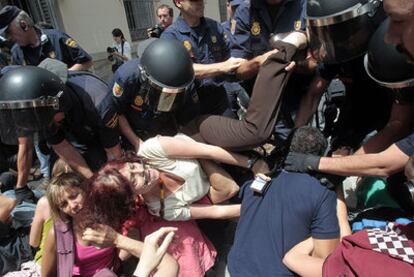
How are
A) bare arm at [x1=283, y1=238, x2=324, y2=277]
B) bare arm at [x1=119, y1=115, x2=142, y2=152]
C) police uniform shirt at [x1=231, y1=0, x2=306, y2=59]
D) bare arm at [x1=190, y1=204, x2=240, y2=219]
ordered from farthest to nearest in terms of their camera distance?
1. bare arm at [x1=119, y1=115, x2=142, y2=152]
2. police uniform shirt at [x1=231, y1=0, x2=306, y2=59]
3. bare arm at [x1=190, y1=204, x2=240, y2=219]
4. bare arm at [x1=283, y1=238, x2=324, y2=277]

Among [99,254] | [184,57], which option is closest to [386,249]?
[184,57]

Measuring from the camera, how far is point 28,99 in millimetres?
1802

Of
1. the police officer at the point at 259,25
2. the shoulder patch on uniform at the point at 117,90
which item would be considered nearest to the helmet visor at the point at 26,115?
the shoulder patch on uniform at the point at 117,90

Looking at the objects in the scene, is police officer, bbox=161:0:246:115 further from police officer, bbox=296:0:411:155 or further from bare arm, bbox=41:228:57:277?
bare arm, bbox=41:228:57:277

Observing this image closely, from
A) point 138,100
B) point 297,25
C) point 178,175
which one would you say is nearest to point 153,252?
point 178,175

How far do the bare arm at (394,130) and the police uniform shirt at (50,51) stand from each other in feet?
9.03

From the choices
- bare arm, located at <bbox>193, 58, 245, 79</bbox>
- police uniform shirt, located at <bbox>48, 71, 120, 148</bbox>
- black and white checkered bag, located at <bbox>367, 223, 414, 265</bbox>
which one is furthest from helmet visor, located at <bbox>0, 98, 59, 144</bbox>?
black and white checkered bag, located at <bbox>367, 223, 414, 265</bbox>

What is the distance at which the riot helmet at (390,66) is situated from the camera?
1520mm

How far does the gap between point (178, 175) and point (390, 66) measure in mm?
1194

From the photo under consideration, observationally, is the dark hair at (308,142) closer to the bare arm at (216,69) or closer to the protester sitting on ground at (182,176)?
the protester sitting on ground at (182,176)

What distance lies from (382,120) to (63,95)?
1.93 meters

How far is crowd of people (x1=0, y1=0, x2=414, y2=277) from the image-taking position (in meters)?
1.60

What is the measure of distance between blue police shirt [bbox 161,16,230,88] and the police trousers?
0.79m

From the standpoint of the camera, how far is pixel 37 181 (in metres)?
3.82
